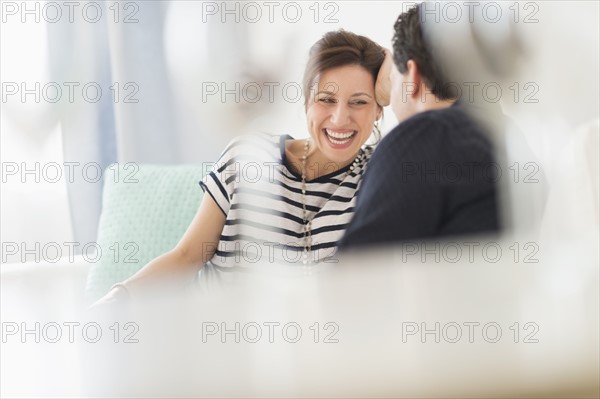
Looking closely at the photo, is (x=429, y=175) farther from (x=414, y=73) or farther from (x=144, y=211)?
(x=144, y=211)

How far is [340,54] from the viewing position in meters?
0.51

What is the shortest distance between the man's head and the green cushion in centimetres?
34

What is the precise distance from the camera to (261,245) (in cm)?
55

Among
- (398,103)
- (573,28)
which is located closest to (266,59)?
(398,103)

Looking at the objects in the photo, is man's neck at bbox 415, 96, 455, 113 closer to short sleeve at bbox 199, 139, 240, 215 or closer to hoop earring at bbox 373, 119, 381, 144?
hoop earring at bbox 373, 119, 381, 144

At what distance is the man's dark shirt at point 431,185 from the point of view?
36 cm

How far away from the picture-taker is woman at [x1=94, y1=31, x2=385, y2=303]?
1.66 ft

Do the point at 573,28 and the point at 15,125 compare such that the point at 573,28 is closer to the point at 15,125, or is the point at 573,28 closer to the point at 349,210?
the point at 349,210

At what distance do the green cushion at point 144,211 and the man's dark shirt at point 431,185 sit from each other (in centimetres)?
38

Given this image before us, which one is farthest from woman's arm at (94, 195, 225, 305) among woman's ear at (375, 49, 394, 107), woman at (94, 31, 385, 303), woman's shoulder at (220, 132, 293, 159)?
woman's ear at (375, 49, 394, 107)

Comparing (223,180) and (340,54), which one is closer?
(340,54)

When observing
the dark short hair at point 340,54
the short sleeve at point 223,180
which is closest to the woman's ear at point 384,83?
the dark short hair at point 340,54

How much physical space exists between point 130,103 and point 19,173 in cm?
11

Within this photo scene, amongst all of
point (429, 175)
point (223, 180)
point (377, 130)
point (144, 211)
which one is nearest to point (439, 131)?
point (429, 175)
